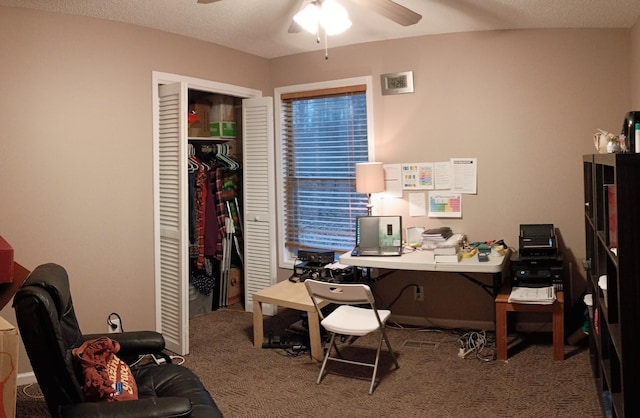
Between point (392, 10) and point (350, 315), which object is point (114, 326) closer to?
point (350, 315)

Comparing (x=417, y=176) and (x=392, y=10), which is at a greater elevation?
(x=392, y=10)

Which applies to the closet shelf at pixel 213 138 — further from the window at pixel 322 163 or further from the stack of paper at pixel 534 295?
the stack of paper at pixel 534 295

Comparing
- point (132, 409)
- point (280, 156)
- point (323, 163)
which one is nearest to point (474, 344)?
point (323, 163)

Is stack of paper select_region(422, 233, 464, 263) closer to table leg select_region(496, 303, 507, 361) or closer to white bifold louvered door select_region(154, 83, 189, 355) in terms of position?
table leg select_region(496, 303, 507, 361)

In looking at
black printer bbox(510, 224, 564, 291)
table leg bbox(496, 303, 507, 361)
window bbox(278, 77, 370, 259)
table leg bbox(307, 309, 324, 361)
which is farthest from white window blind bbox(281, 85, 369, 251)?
table leg bbox(496, 303, 507, 361)

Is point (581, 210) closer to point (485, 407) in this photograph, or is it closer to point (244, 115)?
point (485, 407)

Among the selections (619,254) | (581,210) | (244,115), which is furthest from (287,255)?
(619,254)

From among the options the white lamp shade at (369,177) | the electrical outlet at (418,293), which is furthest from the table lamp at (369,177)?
the electrical outlet at (418,293)

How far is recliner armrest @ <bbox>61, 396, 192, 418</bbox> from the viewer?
2121mm

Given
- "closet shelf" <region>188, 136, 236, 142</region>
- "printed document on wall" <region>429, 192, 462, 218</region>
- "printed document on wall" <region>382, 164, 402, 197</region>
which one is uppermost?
"closet shelf" <region>188, 136, 236, 142</region>

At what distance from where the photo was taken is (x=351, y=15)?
13.4 ft

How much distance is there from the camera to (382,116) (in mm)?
4805

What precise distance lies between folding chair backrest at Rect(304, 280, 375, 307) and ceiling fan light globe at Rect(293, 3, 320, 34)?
61.8 inches

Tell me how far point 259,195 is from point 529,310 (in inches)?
100
